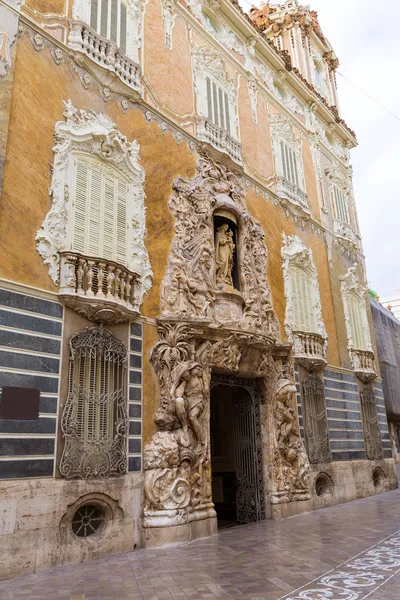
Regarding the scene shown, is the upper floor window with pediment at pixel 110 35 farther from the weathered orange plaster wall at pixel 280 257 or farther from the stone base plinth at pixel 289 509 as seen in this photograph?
the stone base plinth at pixel 289 509

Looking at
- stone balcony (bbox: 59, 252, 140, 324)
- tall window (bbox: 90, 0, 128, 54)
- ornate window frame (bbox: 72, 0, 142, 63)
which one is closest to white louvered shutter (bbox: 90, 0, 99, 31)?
tall window (bbox: 90, 0, 128, 54)

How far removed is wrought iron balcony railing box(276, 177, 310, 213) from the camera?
671 inches

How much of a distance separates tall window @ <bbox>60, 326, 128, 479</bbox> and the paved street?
1.58 meters

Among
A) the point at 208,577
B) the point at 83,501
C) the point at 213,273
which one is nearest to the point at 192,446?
the point at 83,501

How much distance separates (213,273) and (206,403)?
3.38 m

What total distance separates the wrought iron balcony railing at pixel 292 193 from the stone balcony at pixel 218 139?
8.07ft

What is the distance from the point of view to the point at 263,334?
41.7 feet

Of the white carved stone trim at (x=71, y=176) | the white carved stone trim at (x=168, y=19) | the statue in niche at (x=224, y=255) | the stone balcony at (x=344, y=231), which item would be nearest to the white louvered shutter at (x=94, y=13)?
the white carved stone trim at (x=168, y=19)

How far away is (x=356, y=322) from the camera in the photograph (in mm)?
19984

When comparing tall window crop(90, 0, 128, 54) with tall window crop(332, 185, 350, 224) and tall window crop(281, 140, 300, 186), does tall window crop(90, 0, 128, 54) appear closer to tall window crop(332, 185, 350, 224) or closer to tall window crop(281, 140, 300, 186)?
tall window crop(281, 140, 300, 186)

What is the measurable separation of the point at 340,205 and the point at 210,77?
31.2ft

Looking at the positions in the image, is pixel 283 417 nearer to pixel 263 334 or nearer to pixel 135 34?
pixel 263 334

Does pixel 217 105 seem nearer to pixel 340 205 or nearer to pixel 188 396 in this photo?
pixel 340 205

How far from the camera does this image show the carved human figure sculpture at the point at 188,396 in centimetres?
1018
